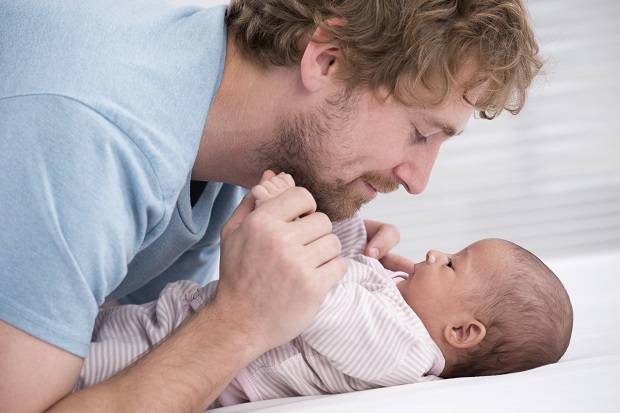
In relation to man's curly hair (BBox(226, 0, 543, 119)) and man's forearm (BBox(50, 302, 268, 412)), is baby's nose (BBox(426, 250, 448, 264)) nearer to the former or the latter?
man's curly hair (BBox(226, 0, 543, 119))

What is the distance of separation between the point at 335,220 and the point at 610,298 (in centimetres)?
78

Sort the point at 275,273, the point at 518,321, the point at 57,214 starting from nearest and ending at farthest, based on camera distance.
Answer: the point at 57,214 → the point at 275,273 → the point at 518,321

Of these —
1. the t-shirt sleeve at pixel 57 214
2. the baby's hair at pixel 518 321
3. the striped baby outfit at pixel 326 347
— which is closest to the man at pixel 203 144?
the t-shirt sleeve at pixel 57 214

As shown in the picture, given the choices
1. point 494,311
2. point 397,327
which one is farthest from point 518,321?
point 397,327

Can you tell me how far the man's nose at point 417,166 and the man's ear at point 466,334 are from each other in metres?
0.35

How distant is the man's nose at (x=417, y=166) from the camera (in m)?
1.72

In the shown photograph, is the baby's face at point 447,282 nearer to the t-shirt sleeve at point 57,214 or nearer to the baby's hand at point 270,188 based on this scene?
the baby's hand at point 270,188

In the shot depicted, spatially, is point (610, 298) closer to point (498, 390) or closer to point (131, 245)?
point (498, 390)

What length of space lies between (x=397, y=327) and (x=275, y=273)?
28cm

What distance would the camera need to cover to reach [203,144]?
1.68 meters

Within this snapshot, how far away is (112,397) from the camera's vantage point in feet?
4.00

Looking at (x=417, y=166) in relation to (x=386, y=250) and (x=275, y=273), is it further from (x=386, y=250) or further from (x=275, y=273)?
(x=275, y=273)

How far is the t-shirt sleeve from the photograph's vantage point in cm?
119

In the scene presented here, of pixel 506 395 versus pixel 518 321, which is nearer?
pixel 506 395
